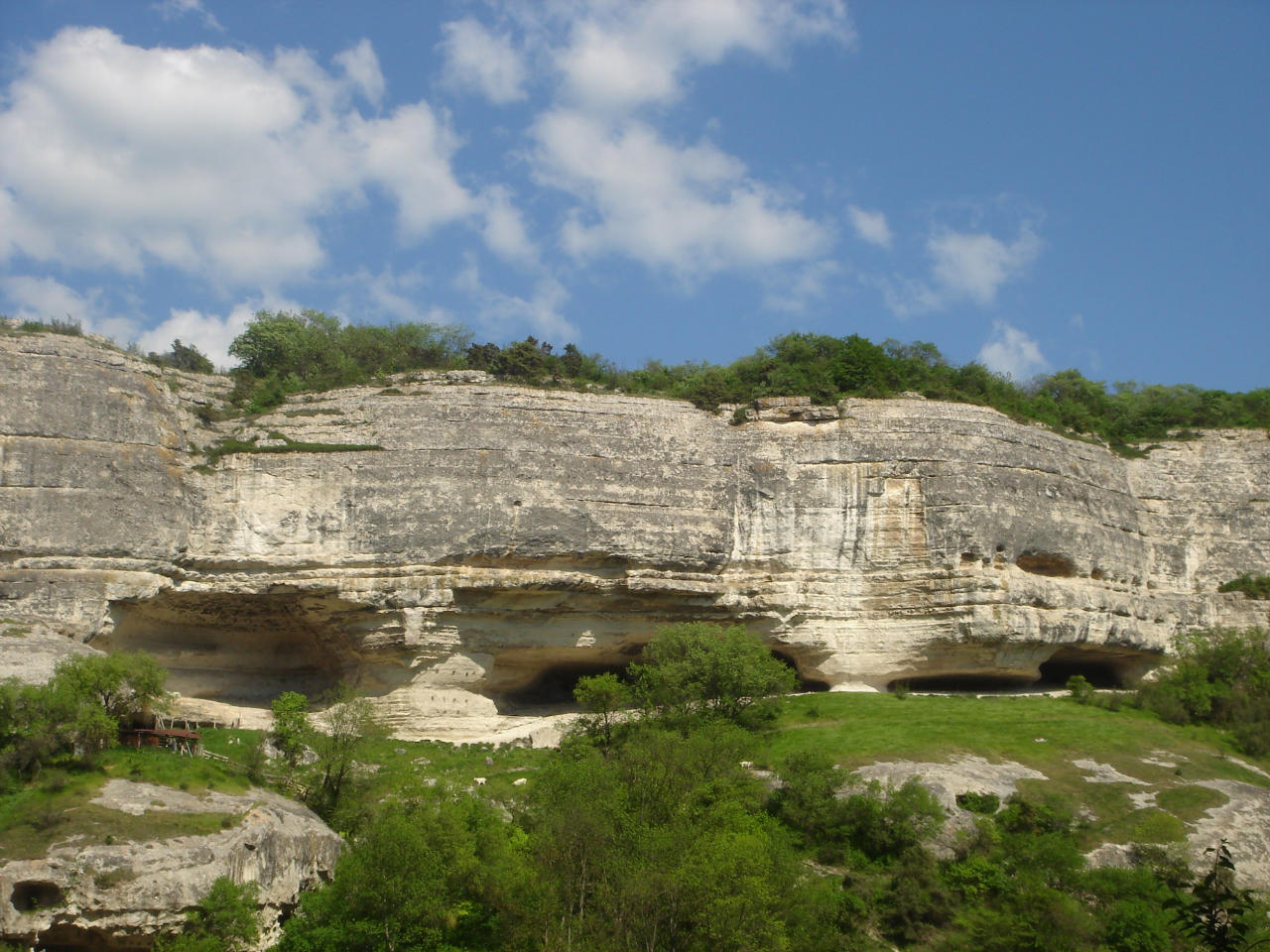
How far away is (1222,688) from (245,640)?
2529 cm

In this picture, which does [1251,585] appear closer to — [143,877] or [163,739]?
[163,739]

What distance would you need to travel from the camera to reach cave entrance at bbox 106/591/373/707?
31.2 meters

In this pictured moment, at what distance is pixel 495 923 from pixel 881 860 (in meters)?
7.53

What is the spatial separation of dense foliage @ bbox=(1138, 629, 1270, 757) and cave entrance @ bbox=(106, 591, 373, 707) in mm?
20485

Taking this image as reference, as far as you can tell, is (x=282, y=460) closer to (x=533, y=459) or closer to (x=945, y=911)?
(x=533, y=459)

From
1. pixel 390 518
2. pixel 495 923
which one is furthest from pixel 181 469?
pixel 495 923

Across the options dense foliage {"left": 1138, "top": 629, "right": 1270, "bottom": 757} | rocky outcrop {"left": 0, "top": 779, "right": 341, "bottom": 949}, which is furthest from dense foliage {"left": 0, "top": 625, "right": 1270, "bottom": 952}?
dense foliage {"left": 1138, "top": 629, "right": 1270, "bottom": 757}

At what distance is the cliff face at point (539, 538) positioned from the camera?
3078cm

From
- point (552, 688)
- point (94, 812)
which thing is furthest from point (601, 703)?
point (94, 812)

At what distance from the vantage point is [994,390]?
1596 inches

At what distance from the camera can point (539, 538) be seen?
105ft

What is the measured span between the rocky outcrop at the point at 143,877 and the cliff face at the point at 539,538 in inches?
355

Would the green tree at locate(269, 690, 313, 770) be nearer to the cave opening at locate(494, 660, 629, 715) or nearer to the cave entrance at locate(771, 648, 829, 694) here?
the cave opening at locate(494, 660, 629, 715)

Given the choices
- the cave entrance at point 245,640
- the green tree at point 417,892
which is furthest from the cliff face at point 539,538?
the green tree at point 417,892
